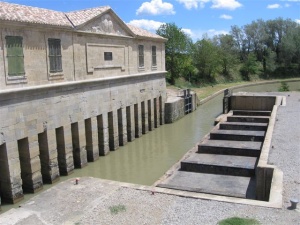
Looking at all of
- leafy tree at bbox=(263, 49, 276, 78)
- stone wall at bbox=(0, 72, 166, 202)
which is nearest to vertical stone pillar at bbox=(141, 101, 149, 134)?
stone wall at bbox=(0, 72, 166, 202)

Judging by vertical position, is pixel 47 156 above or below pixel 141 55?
below

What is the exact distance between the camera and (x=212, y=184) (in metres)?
12.8

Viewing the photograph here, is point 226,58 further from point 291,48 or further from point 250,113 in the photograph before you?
point 250,113

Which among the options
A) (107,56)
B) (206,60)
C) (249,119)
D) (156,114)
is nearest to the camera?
(107,56)

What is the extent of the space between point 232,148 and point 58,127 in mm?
8302

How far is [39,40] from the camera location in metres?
14.1

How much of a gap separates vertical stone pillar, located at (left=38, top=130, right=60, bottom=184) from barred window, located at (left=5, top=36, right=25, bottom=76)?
9.60 ft

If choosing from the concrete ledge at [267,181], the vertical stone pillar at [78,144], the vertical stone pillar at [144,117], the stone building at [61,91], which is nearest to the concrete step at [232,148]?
the concrete ledge at [267,181]

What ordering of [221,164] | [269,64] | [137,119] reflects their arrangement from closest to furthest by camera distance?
[221,164] < [137,119] < [269,64]

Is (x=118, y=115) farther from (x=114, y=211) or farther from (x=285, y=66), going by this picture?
(x=285, y=66)

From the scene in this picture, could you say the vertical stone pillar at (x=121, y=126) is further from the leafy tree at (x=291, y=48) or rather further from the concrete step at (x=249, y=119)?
the leafy tree at (x=291, y=48)

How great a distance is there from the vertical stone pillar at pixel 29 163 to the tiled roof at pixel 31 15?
4724 millimetres

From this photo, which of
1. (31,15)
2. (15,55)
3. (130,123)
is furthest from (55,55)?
(130,123)

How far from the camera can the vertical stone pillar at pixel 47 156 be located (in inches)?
569
